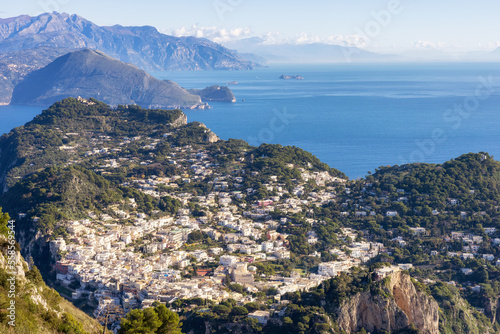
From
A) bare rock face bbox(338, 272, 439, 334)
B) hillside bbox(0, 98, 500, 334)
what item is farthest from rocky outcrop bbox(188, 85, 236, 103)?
bare rock face bbox(338, 272, 439, 334)

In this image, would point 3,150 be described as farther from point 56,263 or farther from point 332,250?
point 332,250

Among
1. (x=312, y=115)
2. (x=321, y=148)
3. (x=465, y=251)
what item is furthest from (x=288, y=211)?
(x=312, y=115)

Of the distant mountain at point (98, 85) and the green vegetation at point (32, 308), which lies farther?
the distant mountain at point (98, 85)

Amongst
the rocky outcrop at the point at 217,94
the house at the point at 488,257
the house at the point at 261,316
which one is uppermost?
the rocky outcrop at the point at 217,94

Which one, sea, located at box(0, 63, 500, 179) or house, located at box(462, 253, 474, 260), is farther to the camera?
sea, located at box(0, 63, 500, 179)

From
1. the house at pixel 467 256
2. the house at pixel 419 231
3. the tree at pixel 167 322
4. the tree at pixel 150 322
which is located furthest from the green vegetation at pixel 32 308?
the house at pixel 419 231

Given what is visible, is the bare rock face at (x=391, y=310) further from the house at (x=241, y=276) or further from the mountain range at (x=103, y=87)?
the mountain range at (x=103, y=87)

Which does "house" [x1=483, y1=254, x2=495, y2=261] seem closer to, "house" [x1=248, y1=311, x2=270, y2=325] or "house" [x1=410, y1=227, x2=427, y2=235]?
"house" [x1=410, y1=227, x2=427, y2=235]
